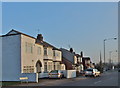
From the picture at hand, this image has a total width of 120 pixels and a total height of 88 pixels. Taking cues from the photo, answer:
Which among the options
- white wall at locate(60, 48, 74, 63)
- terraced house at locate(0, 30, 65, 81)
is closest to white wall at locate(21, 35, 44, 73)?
terraced house at locate(0, 30, 65, 81)

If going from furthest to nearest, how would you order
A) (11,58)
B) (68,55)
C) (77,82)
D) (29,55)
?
1. (68,55)
2. (29,55)
3. (11,58)
4. (77,82)

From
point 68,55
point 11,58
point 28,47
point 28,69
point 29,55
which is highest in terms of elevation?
point 28,47

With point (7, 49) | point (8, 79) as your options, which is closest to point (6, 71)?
point (8, 79)

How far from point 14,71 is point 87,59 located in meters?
70.4

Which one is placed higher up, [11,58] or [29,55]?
[29,55]

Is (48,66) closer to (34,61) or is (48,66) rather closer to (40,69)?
(40,69)

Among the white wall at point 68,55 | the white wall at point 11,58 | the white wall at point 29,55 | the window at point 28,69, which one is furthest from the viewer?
the white wall at point 68,55

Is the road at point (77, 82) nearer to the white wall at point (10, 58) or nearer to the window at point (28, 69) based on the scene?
the window at point (28, 69)

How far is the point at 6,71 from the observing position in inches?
1284

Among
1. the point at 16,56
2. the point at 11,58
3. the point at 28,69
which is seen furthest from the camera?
the point at 28,69

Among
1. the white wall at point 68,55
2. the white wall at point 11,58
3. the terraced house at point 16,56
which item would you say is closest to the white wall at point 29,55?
the terraced house at point 16,56

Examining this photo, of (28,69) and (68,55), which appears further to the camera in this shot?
(68,55)

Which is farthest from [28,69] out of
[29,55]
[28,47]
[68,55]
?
[68,55]

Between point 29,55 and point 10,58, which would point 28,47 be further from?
point 10,58
